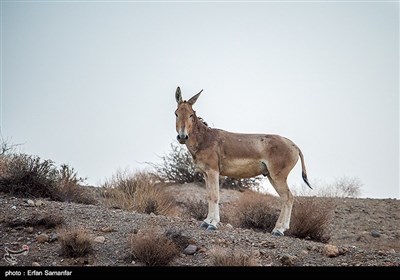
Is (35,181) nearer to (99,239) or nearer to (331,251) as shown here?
(99,239)

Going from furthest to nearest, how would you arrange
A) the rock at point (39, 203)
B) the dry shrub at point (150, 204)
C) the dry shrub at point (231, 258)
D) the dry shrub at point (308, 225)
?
the dry shrub at point (150, 204), the dry shrub at point (308, 225), the rock at point (39, 203), the dry shrub at point (231, 258)

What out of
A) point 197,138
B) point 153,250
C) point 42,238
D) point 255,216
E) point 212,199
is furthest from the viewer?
point 255,216

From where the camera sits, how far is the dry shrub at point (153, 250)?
9992 millimetres

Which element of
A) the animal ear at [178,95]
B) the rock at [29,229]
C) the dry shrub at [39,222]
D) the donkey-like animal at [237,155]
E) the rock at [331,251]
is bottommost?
the rock at [331,251]

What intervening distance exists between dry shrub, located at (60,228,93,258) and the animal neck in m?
4.04

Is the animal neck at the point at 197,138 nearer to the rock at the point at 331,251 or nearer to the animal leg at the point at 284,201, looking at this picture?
the animal leg at the point at 284,201

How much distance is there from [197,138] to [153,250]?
422 centimetres

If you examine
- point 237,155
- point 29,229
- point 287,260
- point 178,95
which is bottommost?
point 287,260

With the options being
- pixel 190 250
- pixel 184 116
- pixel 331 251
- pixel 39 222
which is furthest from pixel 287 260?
pixel 39 222

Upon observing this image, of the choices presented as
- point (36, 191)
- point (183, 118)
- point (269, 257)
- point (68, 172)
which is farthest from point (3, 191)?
point (269, 257)

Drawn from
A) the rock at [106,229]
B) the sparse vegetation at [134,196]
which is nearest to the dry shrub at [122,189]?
the sparse vegetation at [134,196]

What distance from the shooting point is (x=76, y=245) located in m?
10.2

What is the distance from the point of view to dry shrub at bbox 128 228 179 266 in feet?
32.8

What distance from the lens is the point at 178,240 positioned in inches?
428
